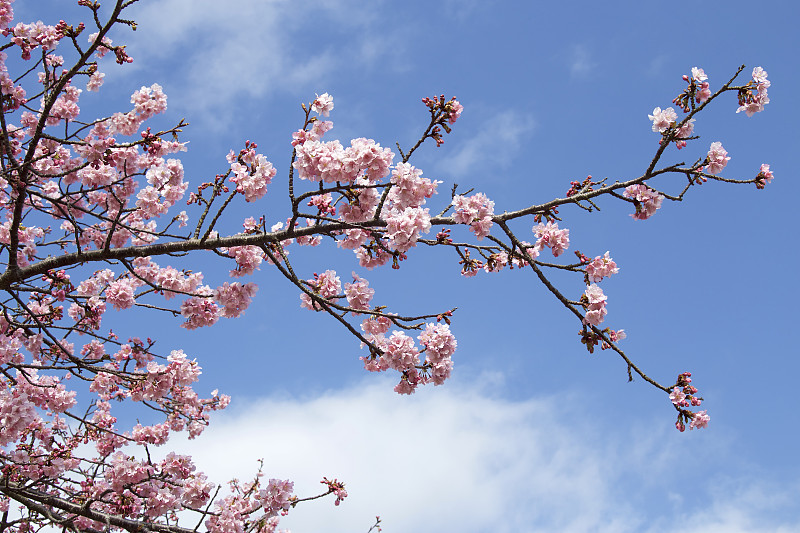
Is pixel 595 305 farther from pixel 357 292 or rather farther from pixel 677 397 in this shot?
pixel 357 292

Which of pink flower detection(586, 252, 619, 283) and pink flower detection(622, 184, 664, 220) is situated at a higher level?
pink flower detection(622, 184, 664, 220)

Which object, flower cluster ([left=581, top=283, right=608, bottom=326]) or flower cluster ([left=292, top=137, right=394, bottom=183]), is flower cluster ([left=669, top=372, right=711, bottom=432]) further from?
flower cluster ([left=292, top=137, right=394, bottom=183])

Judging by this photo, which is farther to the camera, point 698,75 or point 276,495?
point 276,495

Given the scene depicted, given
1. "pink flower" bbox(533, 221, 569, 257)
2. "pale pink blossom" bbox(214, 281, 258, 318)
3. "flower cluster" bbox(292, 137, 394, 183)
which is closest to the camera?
"flower cluster" bbox(292, 137, 394, 183)

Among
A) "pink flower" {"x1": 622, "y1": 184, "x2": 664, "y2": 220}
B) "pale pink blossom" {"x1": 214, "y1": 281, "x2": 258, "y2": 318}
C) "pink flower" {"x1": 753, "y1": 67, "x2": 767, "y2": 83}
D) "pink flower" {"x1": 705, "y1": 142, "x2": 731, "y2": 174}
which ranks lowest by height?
"pale pink blossom" {"x1": 214, "y1": 281, "x2": 258, "y2": 318}

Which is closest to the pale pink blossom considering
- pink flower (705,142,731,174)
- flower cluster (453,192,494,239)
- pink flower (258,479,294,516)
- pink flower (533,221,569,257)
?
pink flower (258,479,294,516)

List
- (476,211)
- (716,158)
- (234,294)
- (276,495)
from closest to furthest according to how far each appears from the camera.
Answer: (476,211) → (716,158) → (234,294) → (276,495)

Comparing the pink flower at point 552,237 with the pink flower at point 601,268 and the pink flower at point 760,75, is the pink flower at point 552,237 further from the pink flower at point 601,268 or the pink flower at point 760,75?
the pink flower at point 760,75

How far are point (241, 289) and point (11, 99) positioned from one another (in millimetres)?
3590

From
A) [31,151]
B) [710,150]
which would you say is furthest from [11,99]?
[710,150]

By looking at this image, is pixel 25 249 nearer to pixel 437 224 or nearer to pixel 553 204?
pixel 437 224

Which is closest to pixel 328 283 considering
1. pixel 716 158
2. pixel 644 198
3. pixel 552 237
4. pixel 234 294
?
pixel 234 294

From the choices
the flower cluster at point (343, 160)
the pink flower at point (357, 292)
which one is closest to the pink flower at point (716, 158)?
the flower cluster at point (343, 160)

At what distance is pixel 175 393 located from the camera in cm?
886
